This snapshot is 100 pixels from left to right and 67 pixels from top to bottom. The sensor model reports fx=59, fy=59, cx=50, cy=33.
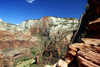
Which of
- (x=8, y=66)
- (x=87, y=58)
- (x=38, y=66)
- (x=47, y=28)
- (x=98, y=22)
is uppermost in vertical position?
(x=47, y=28)

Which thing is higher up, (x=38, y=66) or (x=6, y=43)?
(x=6, y=43)

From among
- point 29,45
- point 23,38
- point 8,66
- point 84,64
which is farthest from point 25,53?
point 84,64

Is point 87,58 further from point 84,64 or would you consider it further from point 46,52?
point 46,52

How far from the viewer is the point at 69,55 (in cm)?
956

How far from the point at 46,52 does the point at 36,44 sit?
2949 centimetres

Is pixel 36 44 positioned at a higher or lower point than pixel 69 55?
lower

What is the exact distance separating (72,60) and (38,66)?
2792 centimetres

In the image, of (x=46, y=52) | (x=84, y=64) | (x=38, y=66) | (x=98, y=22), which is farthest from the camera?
(x=46, y=52)

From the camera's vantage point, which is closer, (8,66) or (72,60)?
(72,60)

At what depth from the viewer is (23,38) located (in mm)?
62938

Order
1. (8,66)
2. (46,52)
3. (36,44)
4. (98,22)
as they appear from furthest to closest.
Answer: (36,44) → (46,52) → (8,66) → (98,22)

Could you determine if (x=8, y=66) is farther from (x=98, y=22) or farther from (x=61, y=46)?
(x=61, y=46)

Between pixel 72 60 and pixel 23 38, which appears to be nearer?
pixel 72 60

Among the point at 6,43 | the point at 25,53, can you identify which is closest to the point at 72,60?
the point at 25,53
